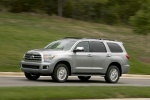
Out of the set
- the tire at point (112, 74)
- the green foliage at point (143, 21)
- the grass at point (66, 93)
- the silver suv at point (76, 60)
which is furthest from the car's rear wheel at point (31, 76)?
the green foliage at point (143, 21)

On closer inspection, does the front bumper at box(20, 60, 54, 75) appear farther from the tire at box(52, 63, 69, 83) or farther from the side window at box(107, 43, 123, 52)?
the side window at box(107, 43, 123, 52)

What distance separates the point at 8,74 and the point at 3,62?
2.20m

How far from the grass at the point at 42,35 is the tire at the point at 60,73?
6256mm

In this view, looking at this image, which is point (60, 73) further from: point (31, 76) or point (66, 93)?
point (66, 93)

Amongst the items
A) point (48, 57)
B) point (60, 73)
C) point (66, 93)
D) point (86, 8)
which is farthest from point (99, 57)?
point (86, 8)

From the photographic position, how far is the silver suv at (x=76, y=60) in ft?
57.9

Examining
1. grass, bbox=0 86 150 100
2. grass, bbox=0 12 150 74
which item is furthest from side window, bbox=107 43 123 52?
grass, bbox=0 12 150 74

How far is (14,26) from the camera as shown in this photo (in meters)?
37.2

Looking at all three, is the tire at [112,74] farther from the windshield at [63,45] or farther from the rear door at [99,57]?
the windshield at [63,45]

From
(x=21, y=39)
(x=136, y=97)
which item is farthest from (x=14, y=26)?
(x=136, y=97)

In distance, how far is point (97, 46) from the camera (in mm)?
19516

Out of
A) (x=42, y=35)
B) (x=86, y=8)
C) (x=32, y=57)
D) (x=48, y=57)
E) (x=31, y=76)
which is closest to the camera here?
(x=48, y=57)

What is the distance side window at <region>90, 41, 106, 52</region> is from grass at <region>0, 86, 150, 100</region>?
4.36 metres

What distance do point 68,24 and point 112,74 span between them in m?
24.2
